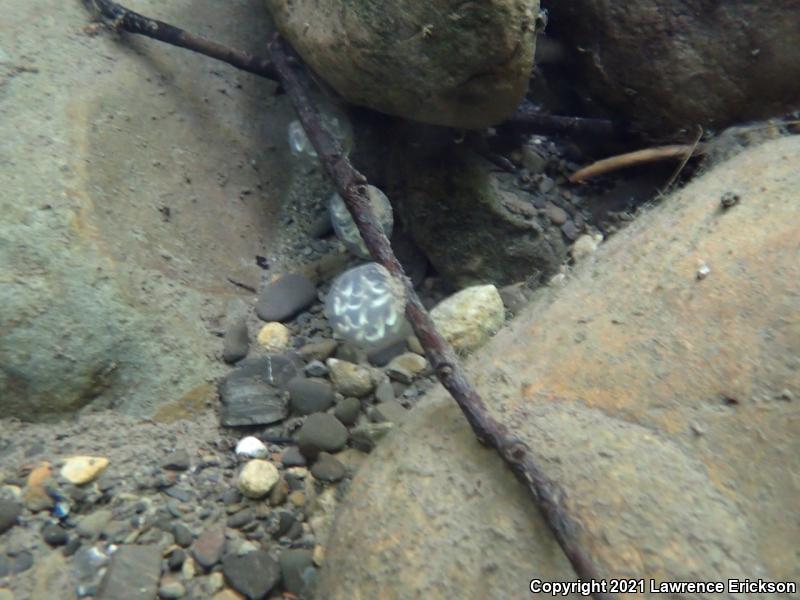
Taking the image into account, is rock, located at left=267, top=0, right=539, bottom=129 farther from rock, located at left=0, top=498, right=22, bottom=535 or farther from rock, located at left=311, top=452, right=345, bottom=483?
rock, located at left=0, top=498, right=22, bottom=535

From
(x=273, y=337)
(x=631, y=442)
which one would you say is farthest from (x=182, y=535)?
(x=631, y=442)

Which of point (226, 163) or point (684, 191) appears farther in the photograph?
point (226, 163)

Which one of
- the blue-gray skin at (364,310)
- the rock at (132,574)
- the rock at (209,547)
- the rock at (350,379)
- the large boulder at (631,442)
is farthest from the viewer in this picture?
the blue-gray skin at (364,310)

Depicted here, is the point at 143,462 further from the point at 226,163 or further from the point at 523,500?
the point at 226,163

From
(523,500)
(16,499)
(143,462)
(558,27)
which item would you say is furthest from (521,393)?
(558,27)

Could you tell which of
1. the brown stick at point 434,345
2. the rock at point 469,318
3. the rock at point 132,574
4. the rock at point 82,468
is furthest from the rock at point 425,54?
the rock at point 132,574

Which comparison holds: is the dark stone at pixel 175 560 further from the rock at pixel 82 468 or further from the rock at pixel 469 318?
the rock at pixel 469 318
